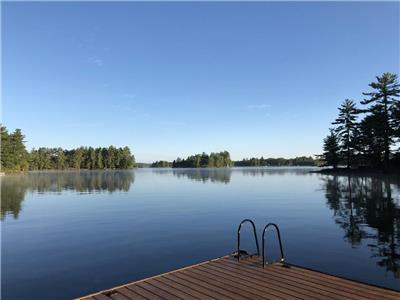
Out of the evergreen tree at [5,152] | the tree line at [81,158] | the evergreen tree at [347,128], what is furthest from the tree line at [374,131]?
the tree line at [81,158]

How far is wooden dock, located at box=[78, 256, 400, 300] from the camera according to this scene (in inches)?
265

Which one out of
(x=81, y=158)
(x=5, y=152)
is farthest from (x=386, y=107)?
(x=81, y=158)

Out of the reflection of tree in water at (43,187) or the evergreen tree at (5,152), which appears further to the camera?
the evergreen tree at (5,152)

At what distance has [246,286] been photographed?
726 cm

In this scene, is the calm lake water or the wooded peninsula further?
the wooded peninsula

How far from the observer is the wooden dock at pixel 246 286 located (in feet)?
22.1

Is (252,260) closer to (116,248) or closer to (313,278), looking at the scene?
(313,278)

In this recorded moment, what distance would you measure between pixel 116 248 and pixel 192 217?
736 centimetres

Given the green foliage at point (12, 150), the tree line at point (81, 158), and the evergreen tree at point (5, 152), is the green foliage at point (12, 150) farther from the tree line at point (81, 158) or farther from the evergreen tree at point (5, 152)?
the tree line at point (81, 158)

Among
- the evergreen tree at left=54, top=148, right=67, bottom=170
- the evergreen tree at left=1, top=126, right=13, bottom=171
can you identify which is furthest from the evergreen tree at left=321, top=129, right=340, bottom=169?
the evergreen tree at left=54, top=148, right=67, bottom=170

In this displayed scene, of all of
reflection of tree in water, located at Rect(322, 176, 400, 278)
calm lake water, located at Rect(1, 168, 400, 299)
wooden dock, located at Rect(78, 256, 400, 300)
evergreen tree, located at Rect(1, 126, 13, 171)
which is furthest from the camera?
evergreen tree, located at Rect(1, 126, 13, 171)

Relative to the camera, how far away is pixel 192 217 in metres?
19.6

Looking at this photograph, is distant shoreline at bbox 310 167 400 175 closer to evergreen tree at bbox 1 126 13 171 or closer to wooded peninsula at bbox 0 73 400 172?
wooded peninsula at bbox 0 73 400 172

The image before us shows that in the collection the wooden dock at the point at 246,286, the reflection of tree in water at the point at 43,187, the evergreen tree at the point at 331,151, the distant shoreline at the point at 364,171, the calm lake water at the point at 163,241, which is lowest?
the calm lake water at the point at 163,241
